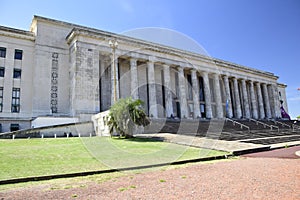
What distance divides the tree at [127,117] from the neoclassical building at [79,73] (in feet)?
28.5

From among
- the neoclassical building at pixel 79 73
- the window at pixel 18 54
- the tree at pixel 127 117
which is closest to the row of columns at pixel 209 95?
the neoclassical building at pixel 79 73

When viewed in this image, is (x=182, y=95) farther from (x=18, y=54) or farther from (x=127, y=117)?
(x=18, y=54)

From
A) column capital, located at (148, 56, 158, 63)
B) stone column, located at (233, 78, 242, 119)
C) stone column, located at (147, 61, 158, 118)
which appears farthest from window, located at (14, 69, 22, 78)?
stone column, located at (233, 78, 242, 119)

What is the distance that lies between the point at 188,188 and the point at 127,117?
1060 cm

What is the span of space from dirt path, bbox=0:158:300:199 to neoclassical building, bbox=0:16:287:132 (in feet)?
61.7

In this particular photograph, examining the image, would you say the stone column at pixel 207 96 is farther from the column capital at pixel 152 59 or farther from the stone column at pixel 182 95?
the column capital at pixel 152 59

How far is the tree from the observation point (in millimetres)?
14934

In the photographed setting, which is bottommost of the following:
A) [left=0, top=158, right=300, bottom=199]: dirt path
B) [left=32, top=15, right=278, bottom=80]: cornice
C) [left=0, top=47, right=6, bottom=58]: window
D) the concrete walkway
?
[left=0, top=158, right=300, bottom=199]: dirt path

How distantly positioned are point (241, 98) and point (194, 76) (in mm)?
14891

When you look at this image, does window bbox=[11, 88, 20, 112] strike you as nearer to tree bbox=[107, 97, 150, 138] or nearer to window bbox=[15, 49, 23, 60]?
window bbox=[15, 49, 23, 60]

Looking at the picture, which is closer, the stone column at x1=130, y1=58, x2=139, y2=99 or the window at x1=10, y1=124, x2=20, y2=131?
the window at x1=10, y1=124, x2=20, y2=131

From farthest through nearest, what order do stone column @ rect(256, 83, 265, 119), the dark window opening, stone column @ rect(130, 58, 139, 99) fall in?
1. stone column @ rect(256, 83, 265, 119)
2. stone column @ rect(130, 58, 139, 99)
3. the dark window opening

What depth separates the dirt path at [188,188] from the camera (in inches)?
165

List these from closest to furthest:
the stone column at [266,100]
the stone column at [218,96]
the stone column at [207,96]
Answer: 1. the stone column at [207,96]
2. the stone column at [218,96]
3. the stone column at [266,100]
